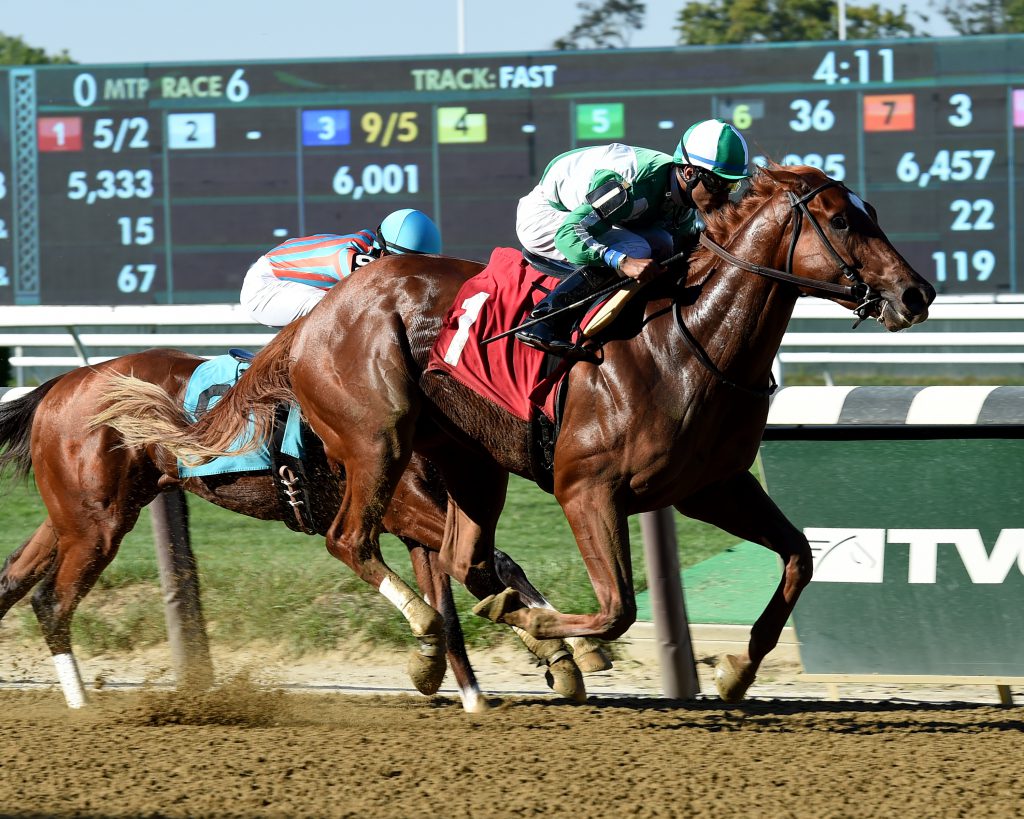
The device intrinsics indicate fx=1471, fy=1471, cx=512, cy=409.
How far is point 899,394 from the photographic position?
418cm

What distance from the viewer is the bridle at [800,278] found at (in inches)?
142

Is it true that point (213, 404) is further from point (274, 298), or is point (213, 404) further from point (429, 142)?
point (429, 142)

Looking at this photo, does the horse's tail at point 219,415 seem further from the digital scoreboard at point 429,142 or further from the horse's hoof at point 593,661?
the digital scoreboard at point 429,142

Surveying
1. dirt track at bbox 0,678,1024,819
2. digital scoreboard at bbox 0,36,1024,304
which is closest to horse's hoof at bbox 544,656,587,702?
dirt track at bbox 0,678,1024,819

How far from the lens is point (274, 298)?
493 cm

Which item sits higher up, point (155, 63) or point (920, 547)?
point (155, 63)

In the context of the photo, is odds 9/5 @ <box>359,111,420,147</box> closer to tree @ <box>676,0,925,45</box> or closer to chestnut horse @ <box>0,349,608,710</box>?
chestnut horse @ <box>0,349,608,710</box>

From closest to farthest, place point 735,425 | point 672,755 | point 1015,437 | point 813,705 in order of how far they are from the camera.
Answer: point 672,755
point 735,425
point 1015,437
point 813,705

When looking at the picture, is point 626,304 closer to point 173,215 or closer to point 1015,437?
point 1015,437

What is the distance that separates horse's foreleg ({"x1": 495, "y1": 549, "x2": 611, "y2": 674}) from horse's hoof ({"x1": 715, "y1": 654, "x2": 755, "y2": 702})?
0.35 meters

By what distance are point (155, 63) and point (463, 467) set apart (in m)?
8.22

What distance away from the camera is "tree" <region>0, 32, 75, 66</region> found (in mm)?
33812

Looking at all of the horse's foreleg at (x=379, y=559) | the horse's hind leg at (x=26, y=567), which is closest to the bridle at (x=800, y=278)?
the horse's foreleg at (x=379, y=559)

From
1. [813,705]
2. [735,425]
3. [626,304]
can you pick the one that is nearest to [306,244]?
[626,304]
